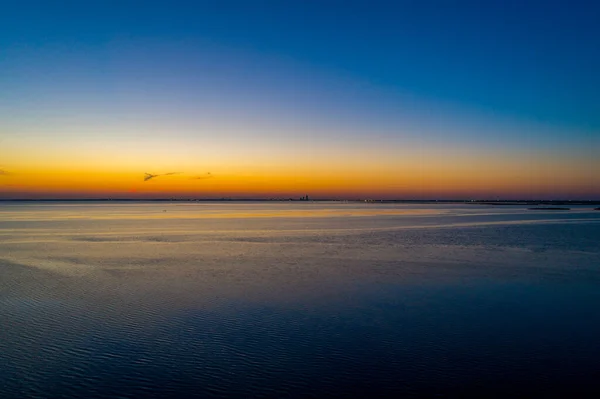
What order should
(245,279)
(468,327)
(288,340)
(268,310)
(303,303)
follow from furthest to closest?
1. (245,279)
2. (303,303)
3. (268,310)
4. (468,327)
5. (288,340)

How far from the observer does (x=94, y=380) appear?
6086 mm

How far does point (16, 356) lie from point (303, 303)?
5597mm

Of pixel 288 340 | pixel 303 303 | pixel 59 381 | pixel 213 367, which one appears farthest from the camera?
pixel 303 303

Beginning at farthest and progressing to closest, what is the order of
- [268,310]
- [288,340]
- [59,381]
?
[268,310] → [288,340] → [59,381]

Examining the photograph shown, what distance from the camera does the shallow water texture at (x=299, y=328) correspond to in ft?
19.7

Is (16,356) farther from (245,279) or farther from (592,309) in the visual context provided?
(592,309)

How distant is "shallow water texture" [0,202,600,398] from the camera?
6.02 metres

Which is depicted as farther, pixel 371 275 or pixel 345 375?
pixel 371 275

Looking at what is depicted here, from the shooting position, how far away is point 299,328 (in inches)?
334

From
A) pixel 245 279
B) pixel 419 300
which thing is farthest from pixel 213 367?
pixel 245 279

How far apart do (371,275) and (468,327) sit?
18.2ft

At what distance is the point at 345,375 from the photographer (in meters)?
6.29

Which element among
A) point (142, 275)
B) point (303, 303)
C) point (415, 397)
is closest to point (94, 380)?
point (415, 397)

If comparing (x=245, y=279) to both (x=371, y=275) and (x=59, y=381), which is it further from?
(x=59, y=381)
